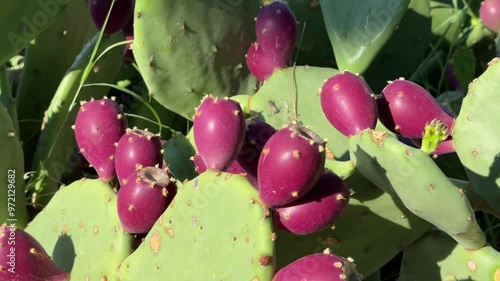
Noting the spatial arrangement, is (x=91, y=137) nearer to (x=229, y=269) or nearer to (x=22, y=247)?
(x=22, y=247)

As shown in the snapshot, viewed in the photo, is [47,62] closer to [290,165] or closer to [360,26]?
[360,26]

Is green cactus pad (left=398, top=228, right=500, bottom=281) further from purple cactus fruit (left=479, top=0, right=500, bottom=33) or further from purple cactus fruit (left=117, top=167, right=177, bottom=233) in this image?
purple cactus fruit (left=479, top=0, right=500, bottom=33)

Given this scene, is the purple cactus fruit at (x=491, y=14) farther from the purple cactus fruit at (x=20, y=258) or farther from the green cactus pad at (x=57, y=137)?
the purple cactus fruit at (x=20, y=258)

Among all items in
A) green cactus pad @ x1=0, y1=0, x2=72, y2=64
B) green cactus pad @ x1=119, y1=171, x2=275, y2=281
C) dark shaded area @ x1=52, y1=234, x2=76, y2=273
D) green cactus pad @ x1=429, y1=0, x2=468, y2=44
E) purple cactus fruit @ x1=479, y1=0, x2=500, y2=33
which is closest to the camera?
green cactus pad @ x1=119, y1=171, x2=275, y2=281

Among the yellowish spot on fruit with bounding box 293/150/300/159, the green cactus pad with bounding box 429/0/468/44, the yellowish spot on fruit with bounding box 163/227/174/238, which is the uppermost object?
the yellowish spot on fruit with bounding box 293/150/300/159

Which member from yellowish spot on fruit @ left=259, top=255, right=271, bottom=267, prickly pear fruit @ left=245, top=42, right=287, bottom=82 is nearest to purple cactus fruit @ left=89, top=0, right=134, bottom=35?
prickly pear fruit @ left=245, top=42, right=287, bottom=82

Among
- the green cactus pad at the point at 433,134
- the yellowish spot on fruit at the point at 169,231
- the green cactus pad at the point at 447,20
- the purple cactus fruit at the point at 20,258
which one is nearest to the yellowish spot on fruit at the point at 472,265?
the green cactus pad at the point at 433,134
